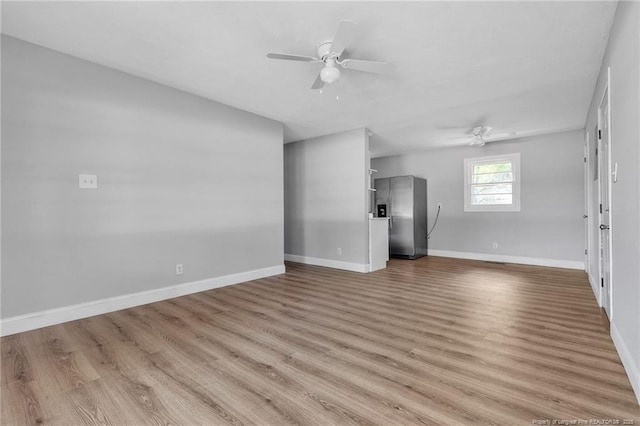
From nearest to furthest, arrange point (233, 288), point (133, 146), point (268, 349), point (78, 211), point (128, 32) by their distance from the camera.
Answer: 1. point (268, 349)
2. point (128, 32)
3. point (78, 211)
4. point (133, 146)
5. point (233, 288)

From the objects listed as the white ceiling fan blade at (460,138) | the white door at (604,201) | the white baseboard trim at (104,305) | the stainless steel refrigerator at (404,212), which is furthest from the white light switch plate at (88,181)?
the white ceiling fan blade at (460,138)

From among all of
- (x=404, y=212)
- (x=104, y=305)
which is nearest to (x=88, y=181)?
(x=104, y=305)

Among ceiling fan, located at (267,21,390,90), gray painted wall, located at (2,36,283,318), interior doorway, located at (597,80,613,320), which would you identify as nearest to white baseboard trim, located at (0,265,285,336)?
gray painted wall, located at (2,36,283,318)

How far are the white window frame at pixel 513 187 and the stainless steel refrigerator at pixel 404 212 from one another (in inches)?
36.9

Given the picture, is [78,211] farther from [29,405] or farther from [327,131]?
[327,131]

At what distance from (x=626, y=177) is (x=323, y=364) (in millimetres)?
2269

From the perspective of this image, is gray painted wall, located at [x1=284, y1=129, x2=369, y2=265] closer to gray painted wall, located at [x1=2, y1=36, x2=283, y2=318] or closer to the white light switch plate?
gray painted wall, located at [x1=2, y1=36, x2=283, y2=318]

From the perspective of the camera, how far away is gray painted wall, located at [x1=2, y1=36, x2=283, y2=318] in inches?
103

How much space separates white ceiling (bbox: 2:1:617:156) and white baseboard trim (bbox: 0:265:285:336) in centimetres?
242

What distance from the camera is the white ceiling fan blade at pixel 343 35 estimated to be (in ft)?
6.93

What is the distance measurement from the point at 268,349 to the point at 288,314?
0.80 metres

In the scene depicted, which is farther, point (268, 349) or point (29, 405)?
point (268, 349)

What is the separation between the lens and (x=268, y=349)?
2.25 metres

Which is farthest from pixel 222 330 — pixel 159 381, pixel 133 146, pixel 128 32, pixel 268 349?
pixel 128 32
